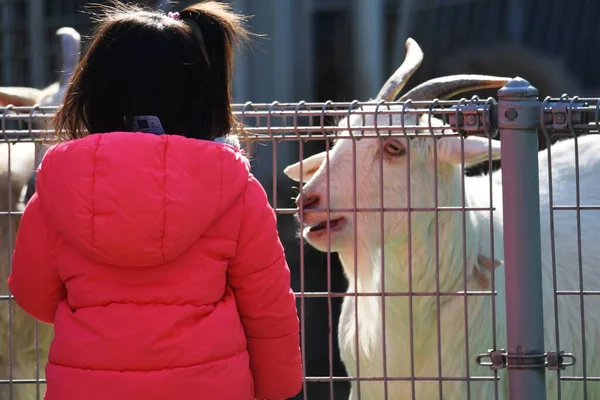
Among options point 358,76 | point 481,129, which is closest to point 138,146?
point 481,129

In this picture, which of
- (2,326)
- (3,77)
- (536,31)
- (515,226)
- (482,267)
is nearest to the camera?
(515,226)

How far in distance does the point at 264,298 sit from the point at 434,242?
1.78 metres

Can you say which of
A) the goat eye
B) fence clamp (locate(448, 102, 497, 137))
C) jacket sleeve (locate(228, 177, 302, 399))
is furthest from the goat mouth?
jacket sleeve (locate(228, 177, 302, 399))

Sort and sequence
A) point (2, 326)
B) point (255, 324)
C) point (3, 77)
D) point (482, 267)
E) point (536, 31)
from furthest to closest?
point (3, 77) < point (536, 31) < point (2, 326) < point (482, 267) < point (255, 324)

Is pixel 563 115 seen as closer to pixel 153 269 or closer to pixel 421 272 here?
pixel 153 269

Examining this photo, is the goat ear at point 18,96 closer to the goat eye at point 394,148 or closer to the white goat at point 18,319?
the white goat at point 18,319

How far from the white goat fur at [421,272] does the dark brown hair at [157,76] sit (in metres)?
1.16

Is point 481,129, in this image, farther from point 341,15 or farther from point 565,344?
point 341,15

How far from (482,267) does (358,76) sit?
3469 millimetres

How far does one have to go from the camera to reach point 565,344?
455 centimetres

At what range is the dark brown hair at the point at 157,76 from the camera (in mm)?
2758

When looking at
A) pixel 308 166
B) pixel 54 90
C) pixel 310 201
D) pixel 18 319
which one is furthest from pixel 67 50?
pixel 310 201

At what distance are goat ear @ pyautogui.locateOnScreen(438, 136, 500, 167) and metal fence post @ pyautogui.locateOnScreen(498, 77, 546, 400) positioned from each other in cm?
107

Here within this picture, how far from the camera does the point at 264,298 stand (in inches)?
109
